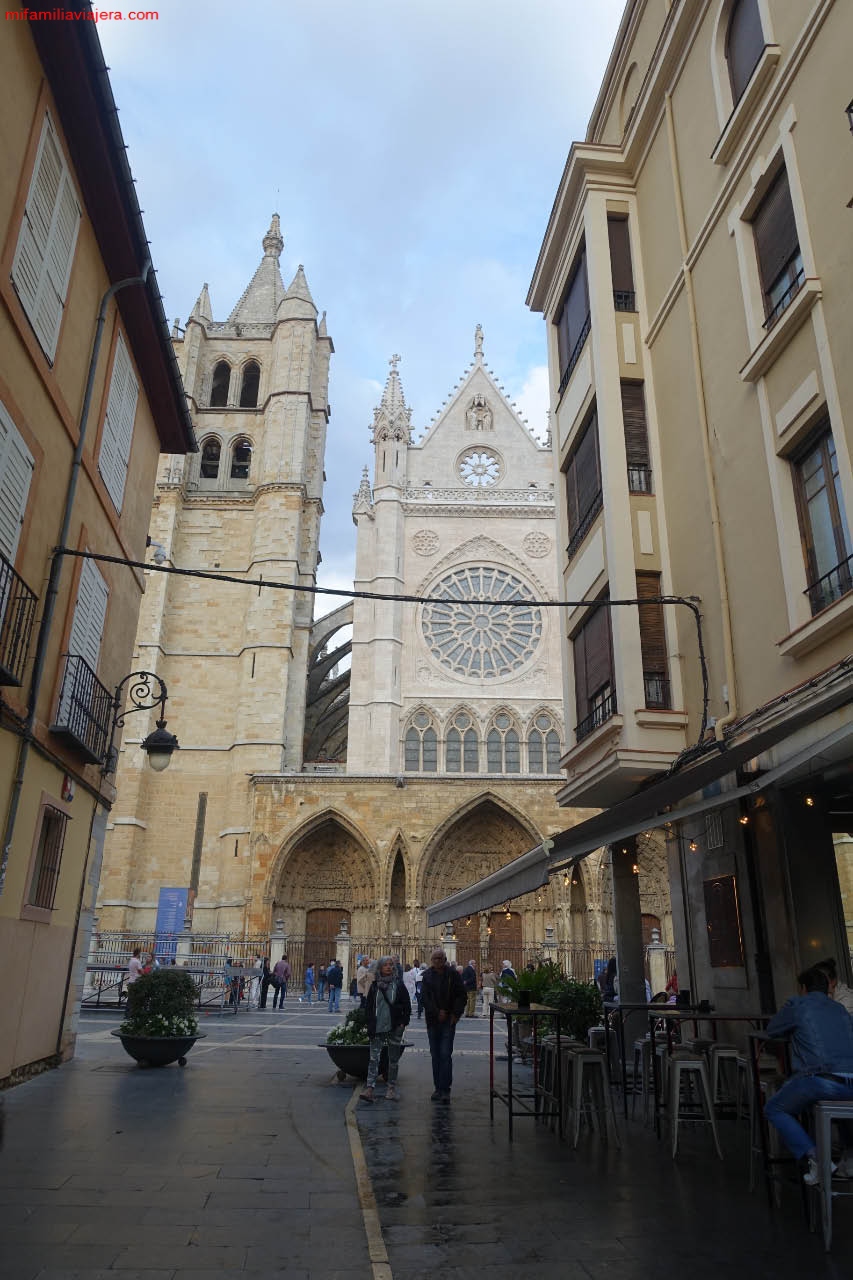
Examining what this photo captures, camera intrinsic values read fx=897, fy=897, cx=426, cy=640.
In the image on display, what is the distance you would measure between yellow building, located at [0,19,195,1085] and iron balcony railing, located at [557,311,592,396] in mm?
5180

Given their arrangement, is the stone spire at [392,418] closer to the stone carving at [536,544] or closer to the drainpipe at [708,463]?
the stone carving at [536,544]

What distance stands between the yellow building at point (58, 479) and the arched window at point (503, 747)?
2026 cm

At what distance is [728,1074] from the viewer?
23.2ft

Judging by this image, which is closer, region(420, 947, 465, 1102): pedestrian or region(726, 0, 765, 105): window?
region(420, 947, 465, 1102): pedestrian

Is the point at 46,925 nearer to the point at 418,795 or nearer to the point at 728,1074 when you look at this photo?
the point at 728,1074

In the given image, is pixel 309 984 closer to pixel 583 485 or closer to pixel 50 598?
pixel 583 485

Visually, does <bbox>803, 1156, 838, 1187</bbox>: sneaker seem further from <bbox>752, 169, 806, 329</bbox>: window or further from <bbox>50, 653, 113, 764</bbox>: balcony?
<bbox>50, 653, 113, 764</bbox>: balcony

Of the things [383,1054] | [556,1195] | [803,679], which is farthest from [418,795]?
[556,1195]

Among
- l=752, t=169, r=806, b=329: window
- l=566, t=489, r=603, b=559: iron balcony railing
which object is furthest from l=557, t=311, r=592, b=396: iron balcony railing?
l=752, t=169, r=806, b=329: window

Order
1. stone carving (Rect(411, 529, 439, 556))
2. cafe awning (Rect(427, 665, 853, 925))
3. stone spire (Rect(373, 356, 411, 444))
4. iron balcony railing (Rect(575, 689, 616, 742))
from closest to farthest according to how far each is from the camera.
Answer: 1. cafe awning (Rect(427, 665, 853, 925))
2. iron balcony railing (Rect(575, 689, 616, 742))
3. stone carving (Rect(411, 529, 439, 556))
4. stone spire (Rect(373, 356, 411, 444))

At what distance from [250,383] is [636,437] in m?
29.2

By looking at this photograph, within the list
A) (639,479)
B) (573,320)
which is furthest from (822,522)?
(573,320)

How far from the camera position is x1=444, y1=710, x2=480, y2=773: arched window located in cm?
2955

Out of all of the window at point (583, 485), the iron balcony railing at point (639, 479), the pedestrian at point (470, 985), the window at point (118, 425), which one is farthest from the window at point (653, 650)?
the pedestrian at point (470, 985)
